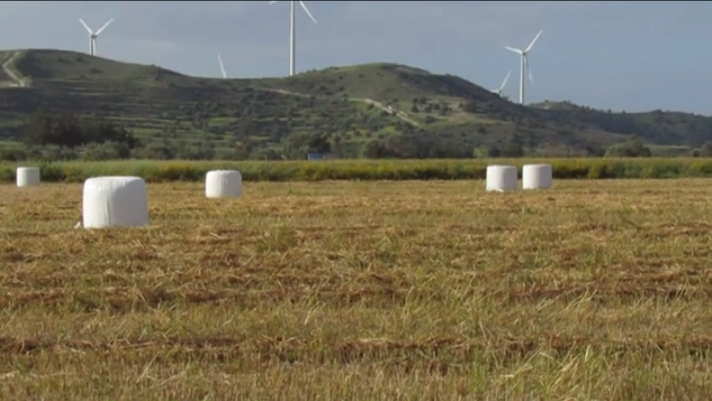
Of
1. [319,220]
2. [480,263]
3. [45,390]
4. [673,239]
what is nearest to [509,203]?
[319,220]

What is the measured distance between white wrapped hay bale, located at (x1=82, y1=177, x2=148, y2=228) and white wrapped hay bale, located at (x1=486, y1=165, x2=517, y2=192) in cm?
1700

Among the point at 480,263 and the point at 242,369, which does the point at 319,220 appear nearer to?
the point at 480,263

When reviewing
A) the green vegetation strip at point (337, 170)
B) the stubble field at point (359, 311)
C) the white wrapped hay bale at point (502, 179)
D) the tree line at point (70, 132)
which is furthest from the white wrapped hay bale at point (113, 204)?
the tree line at point (70, 132)

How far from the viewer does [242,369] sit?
712cm

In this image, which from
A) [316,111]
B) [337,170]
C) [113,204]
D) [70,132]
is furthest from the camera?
[316,111]

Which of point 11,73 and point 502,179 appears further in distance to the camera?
point 11,73

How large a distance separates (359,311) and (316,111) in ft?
323

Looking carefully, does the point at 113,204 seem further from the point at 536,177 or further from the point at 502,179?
the point at 536,177

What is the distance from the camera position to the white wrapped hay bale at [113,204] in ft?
54.4

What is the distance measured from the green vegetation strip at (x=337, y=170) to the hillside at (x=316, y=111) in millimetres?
3281

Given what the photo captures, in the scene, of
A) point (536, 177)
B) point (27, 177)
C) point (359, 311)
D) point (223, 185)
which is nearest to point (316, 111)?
point (27, 177)

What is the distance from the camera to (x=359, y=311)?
9.28 metres

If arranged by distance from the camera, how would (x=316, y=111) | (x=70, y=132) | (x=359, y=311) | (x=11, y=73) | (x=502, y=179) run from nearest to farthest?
(x=359, y=311)
(x=502, y=179)
(x=11, y=73)
(x=70, y=132)
(x=316, y=111)

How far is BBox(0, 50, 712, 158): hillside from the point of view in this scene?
234 feet
